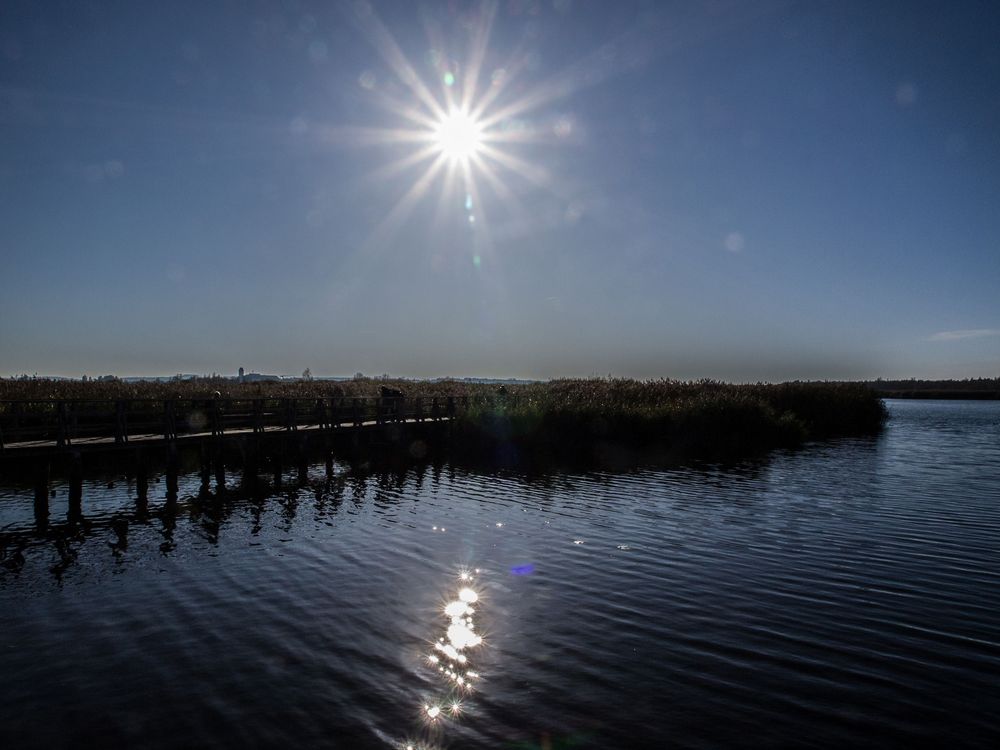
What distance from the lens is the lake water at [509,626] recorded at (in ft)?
21.9

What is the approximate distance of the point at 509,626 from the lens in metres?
9.40

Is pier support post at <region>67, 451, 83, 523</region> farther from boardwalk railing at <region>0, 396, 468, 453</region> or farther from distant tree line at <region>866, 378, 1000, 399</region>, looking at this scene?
distant tree line at <region>866, 378, 1000, 399</region>

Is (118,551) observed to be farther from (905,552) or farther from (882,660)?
(905,552)

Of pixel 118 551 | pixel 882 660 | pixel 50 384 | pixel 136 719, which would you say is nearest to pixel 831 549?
pixel 882 660

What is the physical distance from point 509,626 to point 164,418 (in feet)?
55.2

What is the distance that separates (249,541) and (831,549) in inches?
495

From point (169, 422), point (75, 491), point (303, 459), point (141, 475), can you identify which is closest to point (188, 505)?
point (141, 475)

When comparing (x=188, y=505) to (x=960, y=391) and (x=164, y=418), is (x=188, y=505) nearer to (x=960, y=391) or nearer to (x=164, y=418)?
(x=164, y=418)

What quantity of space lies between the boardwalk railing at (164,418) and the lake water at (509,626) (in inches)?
105

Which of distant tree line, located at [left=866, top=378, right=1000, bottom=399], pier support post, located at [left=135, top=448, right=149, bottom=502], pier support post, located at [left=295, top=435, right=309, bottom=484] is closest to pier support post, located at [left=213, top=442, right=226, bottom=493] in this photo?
pier support post, located at [left=135, top=448, right=149, bottom=502]

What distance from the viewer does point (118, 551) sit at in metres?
13.9

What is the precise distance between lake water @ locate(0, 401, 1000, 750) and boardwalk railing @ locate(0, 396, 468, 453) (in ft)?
8.79

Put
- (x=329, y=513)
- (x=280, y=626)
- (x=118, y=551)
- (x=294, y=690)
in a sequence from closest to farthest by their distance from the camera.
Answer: (x=294, y=690) < (x=280, y=626) < (x=118, y=551) < (x=329, y=513)

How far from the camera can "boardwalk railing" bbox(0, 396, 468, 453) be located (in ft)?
63.4
